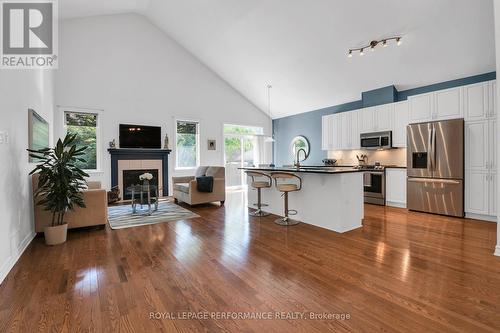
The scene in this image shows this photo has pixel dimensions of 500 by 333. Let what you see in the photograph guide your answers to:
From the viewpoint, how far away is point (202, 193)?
5.63 m

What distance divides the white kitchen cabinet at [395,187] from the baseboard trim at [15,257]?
6.29 m

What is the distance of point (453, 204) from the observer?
446cm

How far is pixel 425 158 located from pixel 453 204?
95cm

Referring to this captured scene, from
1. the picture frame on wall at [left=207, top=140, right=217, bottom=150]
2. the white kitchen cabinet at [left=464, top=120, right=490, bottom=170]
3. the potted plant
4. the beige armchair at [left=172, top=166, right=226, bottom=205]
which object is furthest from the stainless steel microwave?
the potted plant

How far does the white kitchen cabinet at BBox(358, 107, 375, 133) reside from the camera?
5.98 meters

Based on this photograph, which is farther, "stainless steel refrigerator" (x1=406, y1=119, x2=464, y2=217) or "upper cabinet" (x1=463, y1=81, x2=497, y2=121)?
"stainless steel refrigerator" (x1=406, y1=119, x2=464, y2=217)

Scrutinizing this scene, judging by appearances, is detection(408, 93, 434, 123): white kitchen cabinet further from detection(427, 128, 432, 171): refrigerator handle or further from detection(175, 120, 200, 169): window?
detection(175, 120, 200, 169): window

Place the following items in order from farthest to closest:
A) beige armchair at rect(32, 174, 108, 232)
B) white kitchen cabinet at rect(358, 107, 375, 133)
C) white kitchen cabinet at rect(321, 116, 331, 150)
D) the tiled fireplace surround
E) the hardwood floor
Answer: white kitchen cabinet at rect(321, 116, 331, 150)
the tiled fireplace surround
white kitchen cabinet at rect(358, 107, 375, 133)
beige armchair at rect(32, 174, 108, 232)
the hardwood floor

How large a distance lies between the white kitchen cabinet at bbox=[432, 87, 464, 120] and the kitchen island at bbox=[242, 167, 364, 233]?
223 cm

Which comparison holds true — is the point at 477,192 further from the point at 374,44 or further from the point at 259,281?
the point at 259,281

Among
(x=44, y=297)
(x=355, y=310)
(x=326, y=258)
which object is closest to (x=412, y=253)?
(x=326, y=258)

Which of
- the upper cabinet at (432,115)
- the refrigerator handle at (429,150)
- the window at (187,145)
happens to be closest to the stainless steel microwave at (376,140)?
the upper cabinet at (432,115)

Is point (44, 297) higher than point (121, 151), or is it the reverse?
point (121, 151)

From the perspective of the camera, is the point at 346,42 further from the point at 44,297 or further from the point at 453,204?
the point at 44,297
